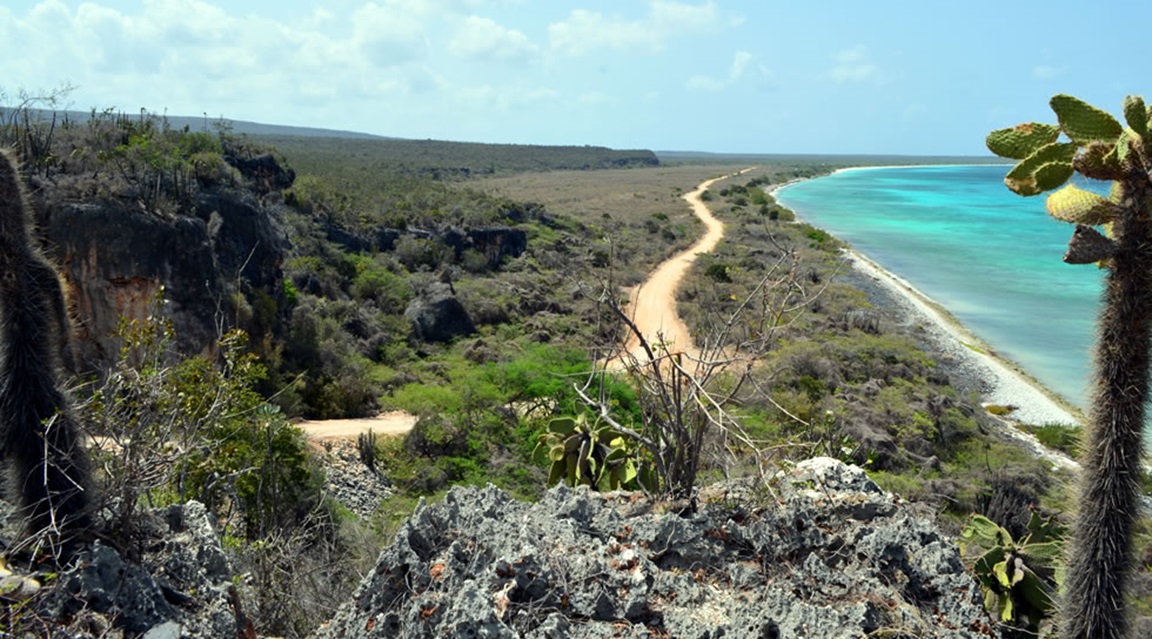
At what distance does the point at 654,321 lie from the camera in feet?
86.5

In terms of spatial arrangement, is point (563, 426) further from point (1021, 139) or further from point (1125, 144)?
point (1125, 144)

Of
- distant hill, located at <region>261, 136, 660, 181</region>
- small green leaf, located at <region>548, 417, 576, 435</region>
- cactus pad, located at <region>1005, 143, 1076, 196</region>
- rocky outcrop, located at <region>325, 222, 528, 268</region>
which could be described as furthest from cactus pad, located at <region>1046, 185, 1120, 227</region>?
distant hill, located at <region>261, 136, 660, 181</region>

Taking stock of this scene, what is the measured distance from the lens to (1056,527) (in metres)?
6.41

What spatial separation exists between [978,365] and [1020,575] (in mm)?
21801

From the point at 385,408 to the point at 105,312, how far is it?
6342 millimetres

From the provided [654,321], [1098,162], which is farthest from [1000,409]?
[1098,162]

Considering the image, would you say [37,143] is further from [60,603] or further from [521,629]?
[521,629]

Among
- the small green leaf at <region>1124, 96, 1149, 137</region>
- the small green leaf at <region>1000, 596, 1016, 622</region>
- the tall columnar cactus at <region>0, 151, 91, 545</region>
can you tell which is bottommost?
the small green leaf at <region>1000, 596, 1016, 622</region>

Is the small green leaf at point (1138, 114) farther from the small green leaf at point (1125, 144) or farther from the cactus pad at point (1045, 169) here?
the cactus pad at point (1045, 169)

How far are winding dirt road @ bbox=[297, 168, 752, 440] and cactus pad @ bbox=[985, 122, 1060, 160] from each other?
254 cm

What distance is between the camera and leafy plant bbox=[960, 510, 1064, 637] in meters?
5.46

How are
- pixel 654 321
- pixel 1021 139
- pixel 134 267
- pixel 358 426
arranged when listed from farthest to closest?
pixel 654 321 → pixel 358 426 → pixel 134 267 → pixel 1021 139

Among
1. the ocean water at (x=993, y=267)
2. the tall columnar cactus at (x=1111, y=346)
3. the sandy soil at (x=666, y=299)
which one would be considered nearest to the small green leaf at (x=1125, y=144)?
the tall columnar cactus at (x=1111, y=346)

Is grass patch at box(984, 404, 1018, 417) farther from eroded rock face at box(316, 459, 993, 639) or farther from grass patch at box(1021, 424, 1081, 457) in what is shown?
eroded rock face at box(316, 459, 993, 639)
